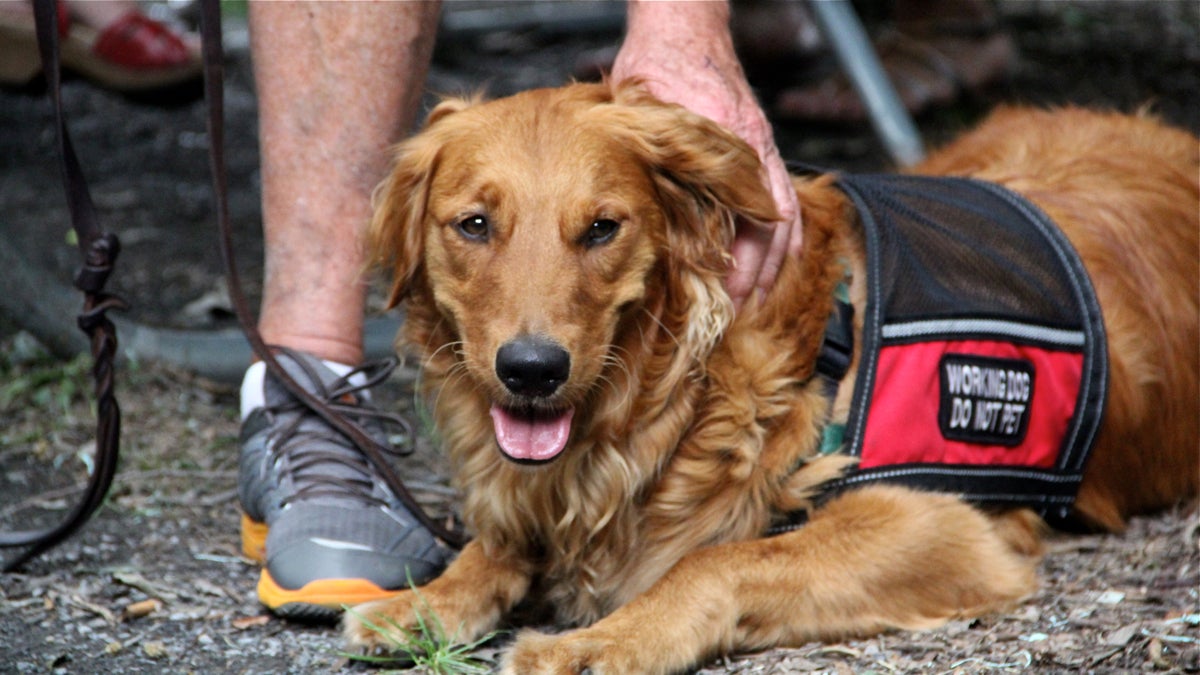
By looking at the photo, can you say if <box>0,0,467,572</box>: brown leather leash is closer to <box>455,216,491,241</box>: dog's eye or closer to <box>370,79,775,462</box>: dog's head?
<box>370,79,775,462</box>: dog's head

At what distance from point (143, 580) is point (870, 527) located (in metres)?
1.55

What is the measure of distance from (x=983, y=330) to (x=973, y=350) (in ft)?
0.16

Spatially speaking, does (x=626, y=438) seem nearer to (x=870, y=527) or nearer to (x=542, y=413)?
(x=542, y=413)

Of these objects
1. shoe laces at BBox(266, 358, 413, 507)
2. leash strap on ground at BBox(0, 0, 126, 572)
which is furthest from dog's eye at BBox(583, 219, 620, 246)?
leash strap on ground at BBox(0, 0, 126, 572)

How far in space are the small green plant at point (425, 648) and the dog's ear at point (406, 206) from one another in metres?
0.66

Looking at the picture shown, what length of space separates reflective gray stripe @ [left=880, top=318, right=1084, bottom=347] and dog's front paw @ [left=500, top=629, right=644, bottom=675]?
84cm

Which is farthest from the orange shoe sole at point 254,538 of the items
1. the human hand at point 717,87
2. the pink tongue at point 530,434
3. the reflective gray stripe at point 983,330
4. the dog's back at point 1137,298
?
the dog's back at point 1137,298

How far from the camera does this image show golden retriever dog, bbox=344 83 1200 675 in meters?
2.39

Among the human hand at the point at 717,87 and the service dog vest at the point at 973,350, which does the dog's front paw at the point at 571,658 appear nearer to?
the service dog vest at the point at 973,350

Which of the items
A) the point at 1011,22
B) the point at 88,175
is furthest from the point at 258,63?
the point at 1011,22

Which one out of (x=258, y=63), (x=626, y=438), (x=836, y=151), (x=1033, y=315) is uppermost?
(x=258, y=63)

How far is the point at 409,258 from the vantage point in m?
2.64

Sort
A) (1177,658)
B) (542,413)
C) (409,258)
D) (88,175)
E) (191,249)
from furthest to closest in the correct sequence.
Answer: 1. (88,175)
2. (191,249)
3. (409,258)
4. (542,413)
5. (1177,658)

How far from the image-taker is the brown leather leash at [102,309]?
105 inches
